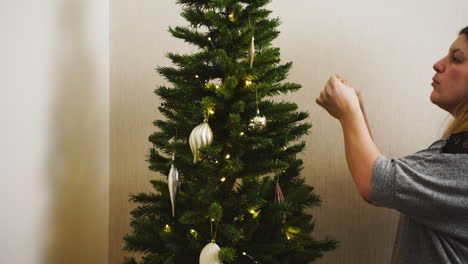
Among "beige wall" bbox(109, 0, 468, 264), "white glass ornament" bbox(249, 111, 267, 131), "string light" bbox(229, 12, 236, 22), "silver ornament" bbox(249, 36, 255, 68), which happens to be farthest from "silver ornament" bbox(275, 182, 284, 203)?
"beige wall" bbox(109, 0, 468, 264)

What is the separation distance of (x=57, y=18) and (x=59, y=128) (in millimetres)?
342

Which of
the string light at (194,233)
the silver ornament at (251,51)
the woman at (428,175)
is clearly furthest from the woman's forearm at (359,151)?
the string light at (194,233)

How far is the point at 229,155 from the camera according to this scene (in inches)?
32.9

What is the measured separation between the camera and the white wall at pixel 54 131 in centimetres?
97

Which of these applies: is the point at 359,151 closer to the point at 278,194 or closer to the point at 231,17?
the point at 278,194

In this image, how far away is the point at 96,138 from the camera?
55.6 inches

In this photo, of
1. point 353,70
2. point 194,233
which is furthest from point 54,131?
point 353,70

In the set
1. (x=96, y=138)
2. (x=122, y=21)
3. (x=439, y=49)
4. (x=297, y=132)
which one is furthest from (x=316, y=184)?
(x=122, y=21)

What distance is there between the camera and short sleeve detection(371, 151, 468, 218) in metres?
0.70

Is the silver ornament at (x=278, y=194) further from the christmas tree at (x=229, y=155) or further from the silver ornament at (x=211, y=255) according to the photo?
the silver ornament at (x=211, y=255)

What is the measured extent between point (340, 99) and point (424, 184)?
10.0 inches

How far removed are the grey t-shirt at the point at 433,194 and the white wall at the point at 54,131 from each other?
0.91 metres

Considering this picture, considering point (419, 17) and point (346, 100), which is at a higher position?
point (419, 17)

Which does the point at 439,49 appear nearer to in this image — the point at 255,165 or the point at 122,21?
the point at 255,165
